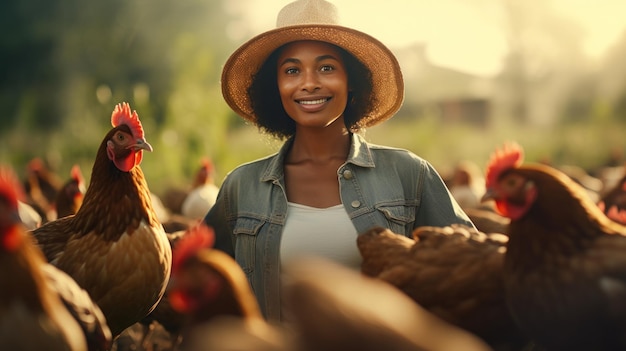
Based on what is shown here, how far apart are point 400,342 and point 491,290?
35.4 inches

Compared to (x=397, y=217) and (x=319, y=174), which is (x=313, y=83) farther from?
(x=397, y=217)

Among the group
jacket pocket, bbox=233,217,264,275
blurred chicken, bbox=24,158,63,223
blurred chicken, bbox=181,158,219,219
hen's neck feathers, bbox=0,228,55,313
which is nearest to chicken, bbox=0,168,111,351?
hen's neck feathers, bbox=0,228,55,313

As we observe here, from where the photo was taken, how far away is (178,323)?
4.04m

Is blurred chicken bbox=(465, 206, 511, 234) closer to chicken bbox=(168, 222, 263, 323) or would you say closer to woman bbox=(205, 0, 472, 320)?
woman bbox=(205, 0, 472, 320)

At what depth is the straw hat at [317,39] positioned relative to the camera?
3125 millimetres

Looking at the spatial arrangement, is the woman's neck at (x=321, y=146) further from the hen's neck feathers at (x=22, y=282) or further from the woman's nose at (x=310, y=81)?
the hen's neck feathers at (x=22, y=282)

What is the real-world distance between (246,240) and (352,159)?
607 millimetres

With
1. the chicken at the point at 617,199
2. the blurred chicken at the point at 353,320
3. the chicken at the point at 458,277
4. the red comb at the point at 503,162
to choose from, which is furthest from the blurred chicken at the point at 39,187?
the blurred chicken at the point at 353,320

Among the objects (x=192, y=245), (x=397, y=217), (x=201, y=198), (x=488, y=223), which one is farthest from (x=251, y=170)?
(x=201, y=198)

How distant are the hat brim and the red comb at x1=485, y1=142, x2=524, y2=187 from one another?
1.05m

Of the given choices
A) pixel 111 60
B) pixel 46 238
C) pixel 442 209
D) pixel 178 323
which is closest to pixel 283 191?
pixel 442 209

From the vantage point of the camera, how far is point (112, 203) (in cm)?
284

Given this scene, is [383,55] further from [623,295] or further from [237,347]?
[237,347]

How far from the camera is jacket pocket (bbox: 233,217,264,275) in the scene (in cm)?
311
